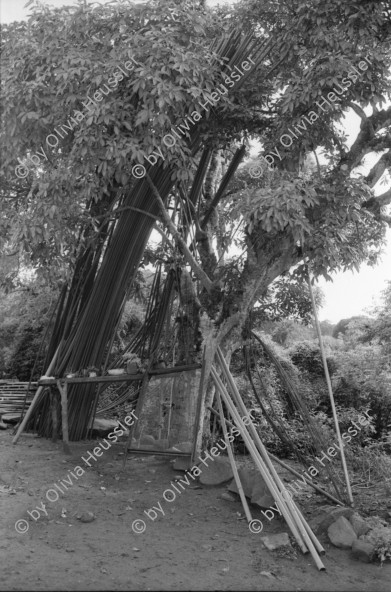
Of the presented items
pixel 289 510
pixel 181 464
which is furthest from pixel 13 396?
pixel 289 510

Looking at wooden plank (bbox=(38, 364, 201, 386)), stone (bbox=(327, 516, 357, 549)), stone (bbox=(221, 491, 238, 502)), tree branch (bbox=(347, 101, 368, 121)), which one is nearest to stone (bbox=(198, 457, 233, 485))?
stone (bbox=(221, 491, 238, 502))

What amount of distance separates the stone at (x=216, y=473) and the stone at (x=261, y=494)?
417 mm

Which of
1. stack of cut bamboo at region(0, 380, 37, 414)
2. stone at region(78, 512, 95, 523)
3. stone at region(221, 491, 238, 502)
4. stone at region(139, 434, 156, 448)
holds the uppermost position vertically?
stack of cut bamboo at region(0, 380, 37, 414)

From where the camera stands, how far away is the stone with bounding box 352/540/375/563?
396 centimetres

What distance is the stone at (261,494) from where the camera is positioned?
4602 mm

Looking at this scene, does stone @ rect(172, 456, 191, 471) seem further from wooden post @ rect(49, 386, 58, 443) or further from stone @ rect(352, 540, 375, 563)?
stone @ rect(352, 540, 375, 563)

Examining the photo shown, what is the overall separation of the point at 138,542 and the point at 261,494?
116 centimetres

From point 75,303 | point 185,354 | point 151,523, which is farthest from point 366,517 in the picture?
point 75,303

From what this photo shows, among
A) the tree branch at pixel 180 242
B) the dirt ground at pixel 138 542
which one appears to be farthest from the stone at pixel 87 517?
the tree branch at pixel 180 242

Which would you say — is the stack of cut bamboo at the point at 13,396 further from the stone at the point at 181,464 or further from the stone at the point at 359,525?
the stone at the point at 359,525

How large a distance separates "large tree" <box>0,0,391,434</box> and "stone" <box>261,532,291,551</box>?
191 cm

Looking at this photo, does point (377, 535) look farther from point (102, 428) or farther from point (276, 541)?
point (102, 428)

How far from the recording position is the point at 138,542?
13.0 ft

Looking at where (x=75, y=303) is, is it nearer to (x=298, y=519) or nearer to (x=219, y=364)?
(x=219, y=364)
